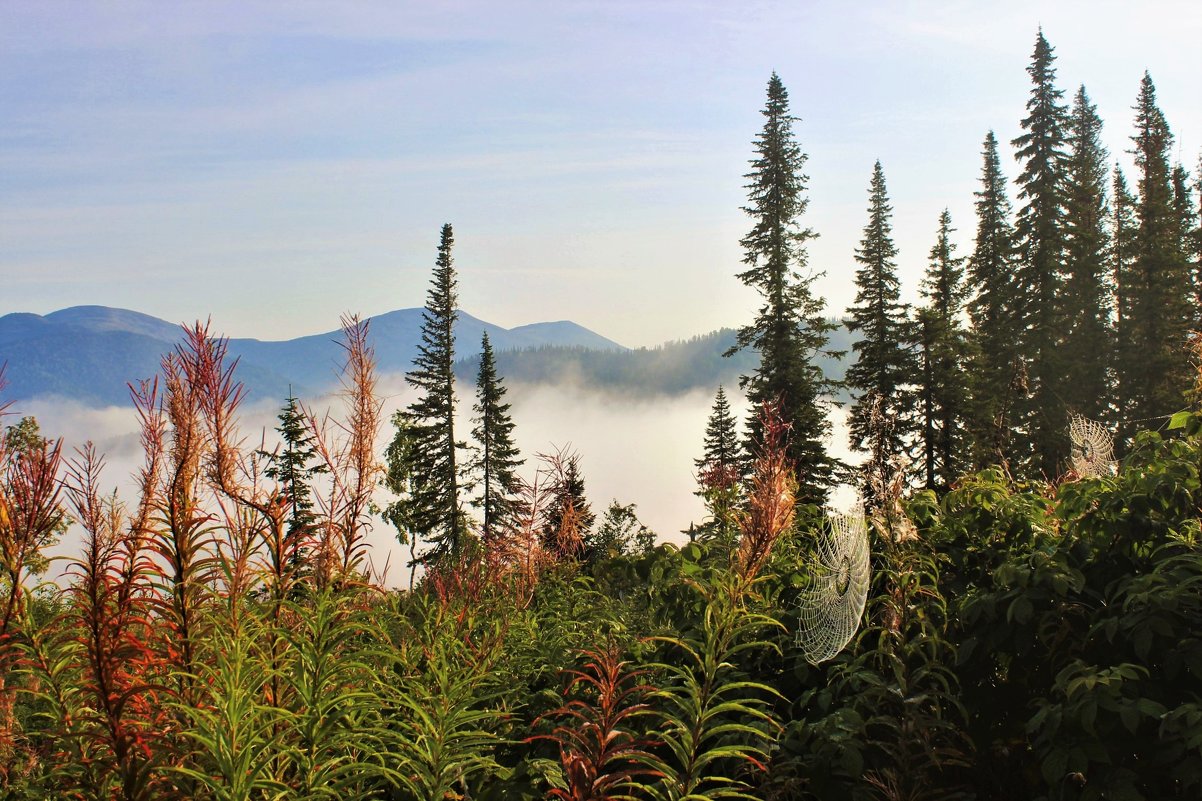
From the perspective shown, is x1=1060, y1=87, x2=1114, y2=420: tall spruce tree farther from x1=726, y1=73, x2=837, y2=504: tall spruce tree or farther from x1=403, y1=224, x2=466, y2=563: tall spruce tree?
x1=403, y1=224, x2=466, y2=563: tall spruce tree

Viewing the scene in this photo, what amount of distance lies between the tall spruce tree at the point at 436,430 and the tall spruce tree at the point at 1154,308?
92.9ft

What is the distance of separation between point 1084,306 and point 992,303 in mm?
3535

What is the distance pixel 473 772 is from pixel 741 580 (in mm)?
1407

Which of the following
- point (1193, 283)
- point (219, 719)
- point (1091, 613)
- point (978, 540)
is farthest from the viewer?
point (1193, 283)

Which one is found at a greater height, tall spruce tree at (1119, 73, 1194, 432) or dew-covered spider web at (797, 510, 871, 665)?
tall spruce tree at (1119, 73, 1194, 432)

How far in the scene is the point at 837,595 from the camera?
3.56 meters

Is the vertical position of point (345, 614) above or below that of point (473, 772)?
above

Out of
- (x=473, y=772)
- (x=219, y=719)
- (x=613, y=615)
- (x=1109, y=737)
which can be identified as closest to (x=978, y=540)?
(x=1109, y=737)

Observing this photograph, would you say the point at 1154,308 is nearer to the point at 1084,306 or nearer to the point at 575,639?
the point at 1084,306

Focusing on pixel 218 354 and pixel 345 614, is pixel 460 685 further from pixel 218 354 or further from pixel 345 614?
pixel 218 354

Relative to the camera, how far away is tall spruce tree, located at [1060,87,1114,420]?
1395 inches

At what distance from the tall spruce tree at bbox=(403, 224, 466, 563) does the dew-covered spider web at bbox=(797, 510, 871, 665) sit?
3716cm

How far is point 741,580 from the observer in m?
2.82

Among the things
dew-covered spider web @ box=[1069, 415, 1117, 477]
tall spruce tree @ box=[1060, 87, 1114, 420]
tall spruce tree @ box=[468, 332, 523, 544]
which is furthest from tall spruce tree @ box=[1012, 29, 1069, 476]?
dew-covered spider web @ box=[1069, 415, 1117, 477]
